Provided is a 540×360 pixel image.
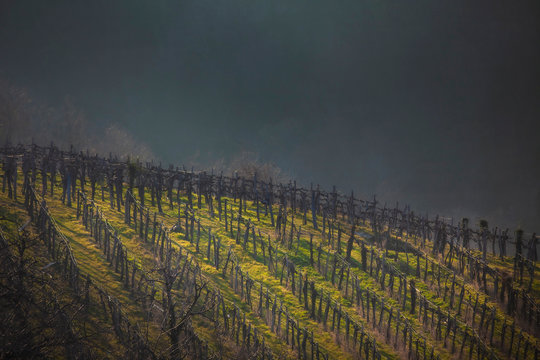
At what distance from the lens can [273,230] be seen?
26.2 m

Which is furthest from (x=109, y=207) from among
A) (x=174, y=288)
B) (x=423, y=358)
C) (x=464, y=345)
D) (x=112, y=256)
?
(x=464, y=345)

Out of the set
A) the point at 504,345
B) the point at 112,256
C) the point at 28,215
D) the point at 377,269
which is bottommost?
the point at 504,345

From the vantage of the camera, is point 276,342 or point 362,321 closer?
point 276,342

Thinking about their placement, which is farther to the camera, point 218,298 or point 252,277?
point 252,277

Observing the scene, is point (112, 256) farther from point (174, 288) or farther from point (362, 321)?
point (362, 321)

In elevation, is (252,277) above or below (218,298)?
below

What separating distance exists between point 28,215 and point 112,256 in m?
5.43

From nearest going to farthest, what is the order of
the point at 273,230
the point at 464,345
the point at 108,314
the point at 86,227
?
the point at 108,314 → the point at 464,345 → the point at 86,227 → the point at 273,230

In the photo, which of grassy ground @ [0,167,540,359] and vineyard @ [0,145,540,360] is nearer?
vineyard @ [0,145,540,360]

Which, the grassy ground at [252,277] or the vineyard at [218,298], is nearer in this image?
the vineyard at [218,298]

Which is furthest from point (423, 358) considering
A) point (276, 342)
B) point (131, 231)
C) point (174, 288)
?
point (131, 231)

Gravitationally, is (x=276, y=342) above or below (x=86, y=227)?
below

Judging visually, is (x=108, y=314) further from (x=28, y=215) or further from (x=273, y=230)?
(x=273, y=230)

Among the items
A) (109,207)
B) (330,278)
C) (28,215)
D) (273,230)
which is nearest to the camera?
(28,215)
